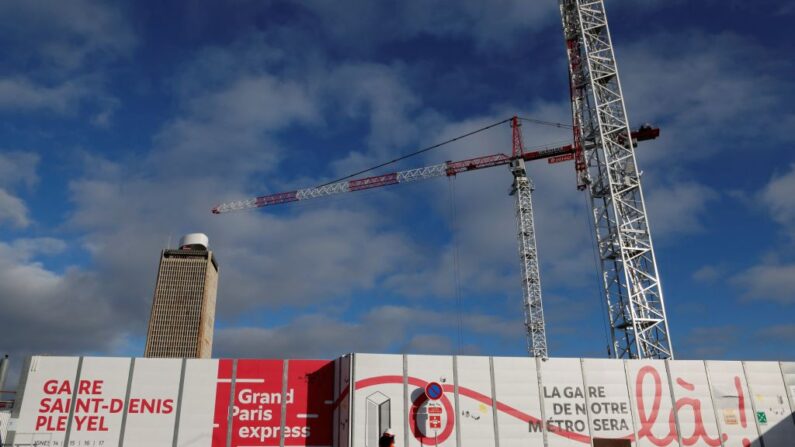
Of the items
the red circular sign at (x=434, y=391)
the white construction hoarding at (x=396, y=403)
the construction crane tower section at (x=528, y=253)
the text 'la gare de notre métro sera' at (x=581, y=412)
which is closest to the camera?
the white construction hoarding at (x=396, y=403)

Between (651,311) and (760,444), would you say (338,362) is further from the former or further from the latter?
(651,311)

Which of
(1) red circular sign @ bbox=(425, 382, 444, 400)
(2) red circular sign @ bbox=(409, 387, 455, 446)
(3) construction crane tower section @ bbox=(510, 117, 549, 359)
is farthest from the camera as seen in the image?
(3) construction crane tower section @ bbox=(510, 117, 549, 359)

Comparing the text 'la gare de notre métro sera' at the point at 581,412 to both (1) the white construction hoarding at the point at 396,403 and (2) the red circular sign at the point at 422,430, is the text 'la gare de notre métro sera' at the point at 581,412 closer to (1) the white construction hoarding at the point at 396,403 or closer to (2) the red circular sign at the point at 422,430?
(1) the white construction hoarding at the point at 396,403

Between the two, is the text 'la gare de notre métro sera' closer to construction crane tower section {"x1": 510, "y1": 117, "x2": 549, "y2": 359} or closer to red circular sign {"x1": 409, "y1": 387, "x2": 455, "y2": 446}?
red circular sign {"x1": 409, "y1": 387, "x2": 455, "y2": 446}

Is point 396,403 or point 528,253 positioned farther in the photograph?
point 528,253

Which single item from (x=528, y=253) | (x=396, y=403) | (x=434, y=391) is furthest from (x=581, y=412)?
(x=528, y=253)

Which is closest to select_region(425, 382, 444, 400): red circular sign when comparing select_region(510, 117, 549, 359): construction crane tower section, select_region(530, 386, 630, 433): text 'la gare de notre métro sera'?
select_region(530, 386, 630, 433): text 'la gare de notre métro sera'

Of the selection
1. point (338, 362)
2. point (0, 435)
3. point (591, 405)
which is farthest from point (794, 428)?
point (0, 435)

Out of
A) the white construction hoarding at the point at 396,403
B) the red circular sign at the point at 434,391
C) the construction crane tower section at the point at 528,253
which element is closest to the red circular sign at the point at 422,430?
the white construction hoarding at the point at 396,403

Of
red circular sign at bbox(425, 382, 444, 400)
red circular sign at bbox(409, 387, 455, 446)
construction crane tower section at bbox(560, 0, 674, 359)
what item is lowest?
red circular sign at bbox(409, 387, 455, 446)

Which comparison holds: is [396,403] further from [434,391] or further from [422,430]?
[434,391]

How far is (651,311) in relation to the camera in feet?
159

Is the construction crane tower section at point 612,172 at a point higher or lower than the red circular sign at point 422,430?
higher

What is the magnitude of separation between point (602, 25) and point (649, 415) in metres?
43.6
